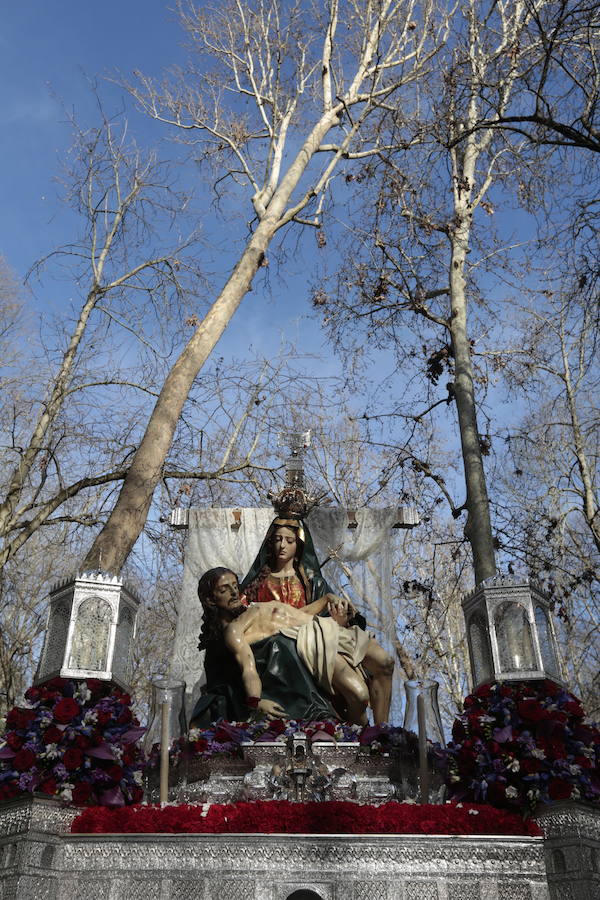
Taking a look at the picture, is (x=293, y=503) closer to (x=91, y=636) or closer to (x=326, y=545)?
(x=326, y=545)

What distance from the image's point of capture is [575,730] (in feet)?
16.6

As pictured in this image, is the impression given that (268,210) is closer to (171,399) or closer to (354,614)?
(171,399)

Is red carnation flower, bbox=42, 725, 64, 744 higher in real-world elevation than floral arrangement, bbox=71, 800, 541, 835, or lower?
higher

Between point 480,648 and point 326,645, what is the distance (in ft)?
5.09

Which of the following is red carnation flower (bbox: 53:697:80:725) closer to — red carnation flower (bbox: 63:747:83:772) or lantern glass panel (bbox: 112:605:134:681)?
red carnation flower (bbox: 63:747:83:772)

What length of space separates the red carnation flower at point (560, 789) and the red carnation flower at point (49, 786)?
2827 mm

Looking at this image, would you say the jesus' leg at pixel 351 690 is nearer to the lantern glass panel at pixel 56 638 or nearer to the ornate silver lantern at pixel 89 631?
the ornate silver lantern at pixel 89 631

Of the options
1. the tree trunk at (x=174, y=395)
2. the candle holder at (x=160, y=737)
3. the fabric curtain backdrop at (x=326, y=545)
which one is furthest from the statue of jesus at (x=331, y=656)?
the fabric curtain backdrop at (x=326, y=545)

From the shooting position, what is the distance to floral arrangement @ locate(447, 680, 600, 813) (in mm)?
4801

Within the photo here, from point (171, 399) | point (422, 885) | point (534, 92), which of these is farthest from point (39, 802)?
point (171, 399)

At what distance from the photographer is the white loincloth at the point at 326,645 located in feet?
23.8

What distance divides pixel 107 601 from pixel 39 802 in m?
1.67

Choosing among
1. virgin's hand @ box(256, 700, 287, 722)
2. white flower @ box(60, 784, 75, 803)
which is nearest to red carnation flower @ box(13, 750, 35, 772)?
white flower @ box(60, 784, 75, 803)

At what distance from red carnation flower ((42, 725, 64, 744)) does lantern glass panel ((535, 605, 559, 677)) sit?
10.6ft
